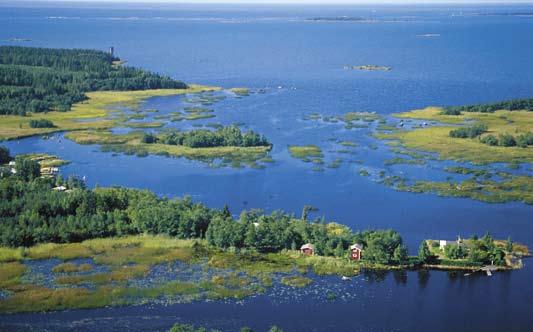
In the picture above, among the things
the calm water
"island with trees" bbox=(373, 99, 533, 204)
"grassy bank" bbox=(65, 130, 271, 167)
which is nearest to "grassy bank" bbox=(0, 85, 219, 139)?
the calm water

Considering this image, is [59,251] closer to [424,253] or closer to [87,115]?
[424,253]

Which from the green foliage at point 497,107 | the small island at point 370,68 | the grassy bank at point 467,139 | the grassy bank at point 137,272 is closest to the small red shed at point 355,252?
the grassy bank at point 137,272

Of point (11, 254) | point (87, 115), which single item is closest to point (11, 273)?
point (11, 254)

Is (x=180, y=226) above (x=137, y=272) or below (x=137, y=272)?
above

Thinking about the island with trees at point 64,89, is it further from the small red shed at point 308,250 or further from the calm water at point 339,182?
Answer: the small red shed at point 308,250

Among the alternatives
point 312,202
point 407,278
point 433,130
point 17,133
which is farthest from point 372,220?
point 17,133
